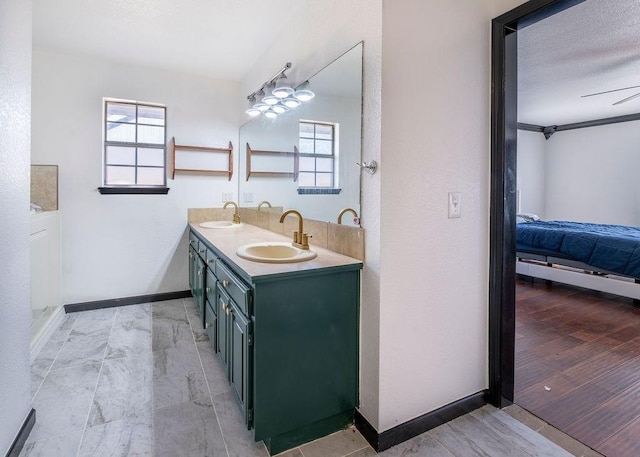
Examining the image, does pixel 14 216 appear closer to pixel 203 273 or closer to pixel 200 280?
pixel 203 273

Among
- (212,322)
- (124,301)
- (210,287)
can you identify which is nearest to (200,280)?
(210,287)

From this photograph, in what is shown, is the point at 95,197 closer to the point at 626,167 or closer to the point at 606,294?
the point at 606,294

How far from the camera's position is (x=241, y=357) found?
1613mm

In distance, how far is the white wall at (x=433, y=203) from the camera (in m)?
1.56

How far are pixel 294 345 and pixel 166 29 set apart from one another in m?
2.57

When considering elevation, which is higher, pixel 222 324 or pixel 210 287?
pixel 210 287

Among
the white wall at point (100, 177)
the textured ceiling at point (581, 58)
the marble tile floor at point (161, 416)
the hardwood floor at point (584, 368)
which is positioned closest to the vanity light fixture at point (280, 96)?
the white wall at point (100, 177)

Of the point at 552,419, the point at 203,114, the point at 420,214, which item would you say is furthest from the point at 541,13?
the point at 203,114

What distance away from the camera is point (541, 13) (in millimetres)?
1630

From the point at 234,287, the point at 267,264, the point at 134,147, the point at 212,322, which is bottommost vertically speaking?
the point at 212,322

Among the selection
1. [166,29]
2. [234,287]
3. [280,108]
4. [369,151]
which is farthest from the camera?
[280,108]

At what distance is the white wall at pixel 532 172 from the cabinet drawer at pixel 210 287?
6.02m

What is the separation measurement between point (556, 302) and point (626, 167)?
11.9 ft

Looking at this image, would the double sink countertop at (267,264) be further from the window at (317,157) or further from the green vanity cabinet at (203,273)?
the window at (317,157)
